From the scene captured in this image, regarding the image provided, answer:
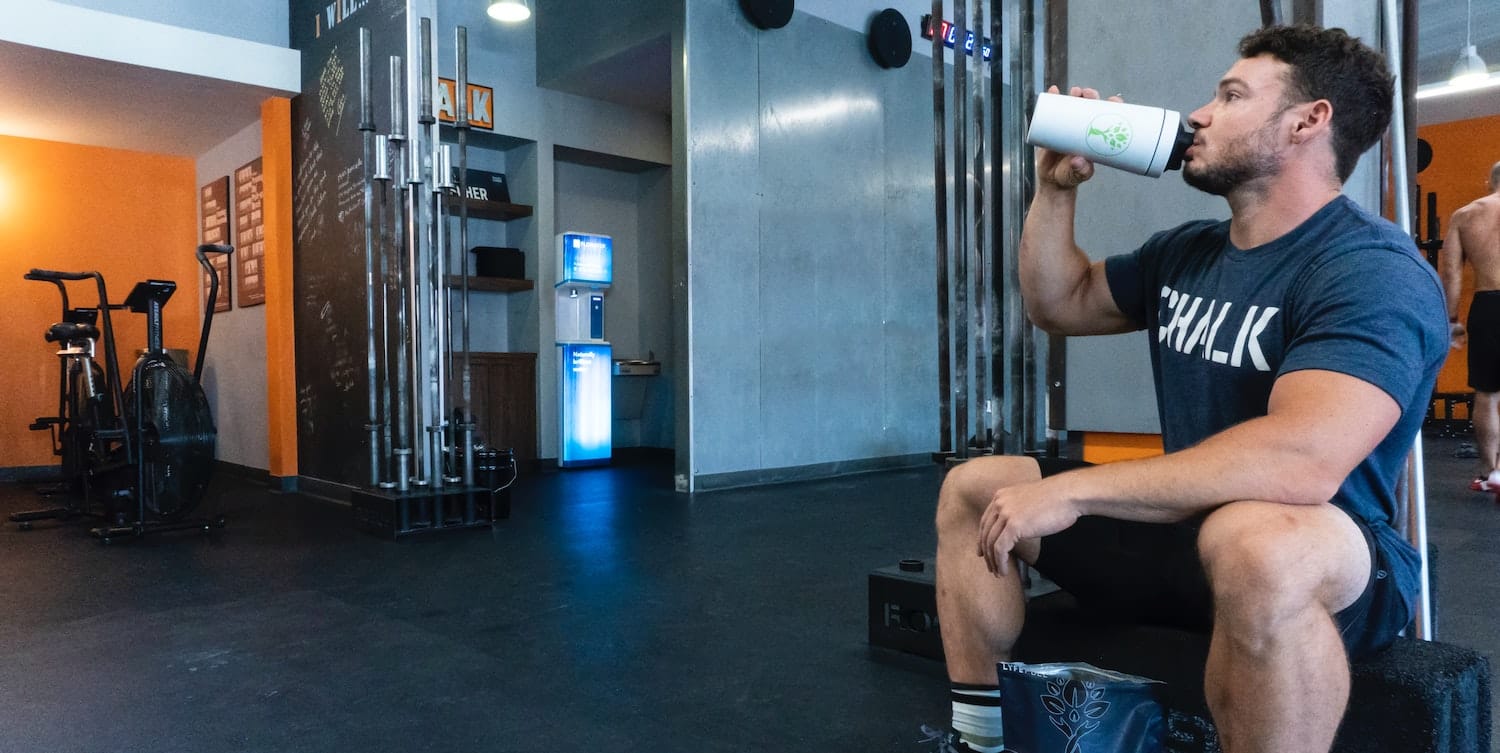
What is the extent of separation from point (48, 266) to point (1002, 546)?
22.9 feet

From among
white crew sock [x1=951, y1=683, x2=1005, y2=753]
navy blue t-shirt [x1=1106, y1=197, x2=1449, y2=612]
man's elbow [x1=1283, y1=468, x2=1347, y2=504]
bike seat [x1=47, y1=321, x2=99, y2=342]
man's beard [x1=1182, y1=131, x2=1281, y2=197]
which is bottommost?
white crew sock [x1=951, y1=683, x2=1005, y2=753]

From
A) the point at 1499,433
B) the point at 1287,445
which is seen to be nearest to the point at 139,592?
the point at 1287,445

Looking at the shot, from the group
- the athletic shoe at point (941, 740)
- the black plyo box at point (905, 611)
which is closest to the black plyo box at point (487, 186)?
the black plyo box at point (905, 611)

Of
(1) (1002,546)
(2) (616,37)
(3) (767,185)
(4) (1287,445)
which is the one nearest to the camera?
(4) (1287,445)

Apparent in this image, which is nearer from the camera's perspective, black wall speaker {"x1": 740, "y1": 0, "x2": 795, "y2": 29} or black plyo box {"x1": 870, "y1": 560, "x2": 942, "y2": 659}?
black plyo box {"x1": 870, "y1": 560, "x2": 942, "y2": 659}

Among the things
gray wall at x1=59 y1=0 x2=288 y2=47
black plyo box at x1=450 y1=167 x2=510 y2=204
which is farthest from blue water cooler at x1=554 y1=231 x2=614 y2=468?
gray wall at x1=59 y1=0 x2=288 y2=47

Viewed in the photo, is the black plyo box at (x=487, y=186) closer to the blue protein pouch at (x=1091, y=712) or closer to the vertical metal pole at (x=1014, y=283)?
the vertical metal pole at (x=1014, y=283)

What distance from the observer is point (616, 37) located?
5582mm

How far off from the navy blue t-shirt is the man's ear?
0.09 metres

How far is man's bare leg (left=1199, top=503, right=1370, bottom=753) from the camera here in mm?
951

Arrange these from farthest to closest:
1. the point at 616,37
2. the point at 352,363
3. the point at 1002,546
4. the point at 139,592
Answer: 1. the point at 616,37
2. the point at 352,363
3. the point at 139,592
4. the point at 1002,546

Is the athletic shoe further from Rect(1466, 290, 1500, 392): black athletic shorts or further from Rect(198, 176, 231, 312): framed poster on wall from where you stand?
Rect(198, 176, 231, 312): framed poster on wall

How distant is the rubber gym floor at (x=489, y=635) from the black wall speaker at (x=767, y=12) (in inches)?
107

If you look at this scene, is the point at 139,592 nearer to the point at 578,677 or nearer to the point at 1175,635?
the point at 578,677
